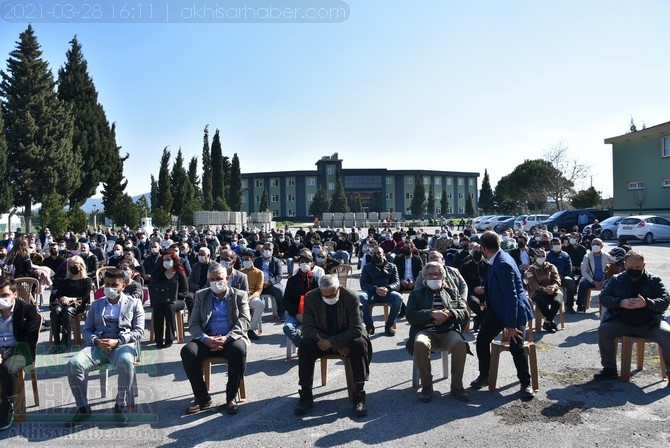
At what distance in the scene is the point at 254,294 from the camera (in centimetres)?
900

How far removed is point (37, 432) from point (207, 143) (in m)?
63.0

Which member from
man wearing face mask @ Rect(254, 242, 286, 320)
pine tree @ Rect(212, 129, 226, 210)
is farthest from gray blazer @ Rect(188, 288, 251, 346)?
pine tree @ Rect(212, 129, 226, 210)

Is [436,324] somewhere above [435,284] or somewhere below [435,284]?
below

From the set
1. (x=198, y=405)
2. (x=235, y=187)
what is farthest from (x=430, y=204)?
(x=198, y=405)

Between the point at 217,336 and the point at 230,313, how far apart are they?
320 mm

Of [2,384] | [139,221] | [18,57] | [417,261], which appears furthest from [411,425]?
[18,57]

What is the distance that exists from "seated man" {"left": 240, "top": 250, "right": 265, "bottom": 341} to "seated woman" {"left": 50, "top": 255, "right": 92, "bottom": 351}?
2667 millimetres

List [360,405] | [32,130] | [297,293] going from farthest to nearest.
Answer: [32,130] → [297,293] → [360,405]

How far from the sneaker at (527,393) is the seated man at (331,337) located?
5.71 ft

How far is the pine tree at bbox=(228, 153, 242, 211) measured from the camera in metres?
65.5

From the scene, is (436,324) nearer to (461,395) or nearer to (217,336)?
(461,395)

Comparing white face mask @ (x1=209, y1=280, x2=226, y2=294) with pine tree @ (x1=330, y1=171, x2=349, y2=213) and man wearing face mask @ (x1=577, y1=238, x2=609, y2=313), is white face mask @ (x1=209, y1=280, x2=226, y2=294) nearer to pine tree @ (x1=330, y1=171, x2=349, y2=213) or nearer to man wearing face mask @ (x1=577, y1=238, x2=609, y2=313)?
man wearing face mask @ (x1=577, y1=238, x2=609, y2=313)

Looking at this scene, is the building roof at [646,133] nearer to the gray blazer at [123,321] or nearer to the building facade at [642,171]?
the building facade at [642,171]

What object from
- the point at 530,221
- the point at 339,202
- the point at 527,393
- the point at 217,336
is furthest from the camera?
the point at 339,202
